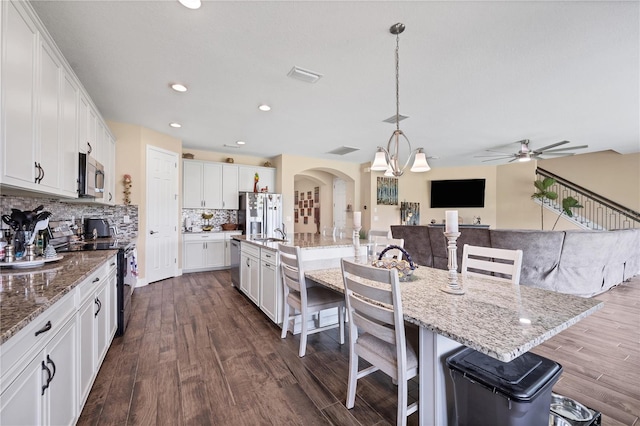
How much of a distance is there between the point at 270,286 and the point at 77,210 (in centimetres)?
288

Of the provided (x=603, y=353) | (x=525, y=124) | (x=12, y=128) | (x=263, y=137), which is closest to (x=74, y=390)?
(x=12, y=128)

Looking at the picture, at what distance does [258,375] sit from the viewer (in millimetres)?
2043

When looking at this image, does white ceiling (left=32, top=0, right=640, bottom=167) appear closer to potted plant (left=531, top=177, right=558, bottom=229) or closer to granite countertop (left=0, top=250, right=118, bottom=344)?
granite countertop (left=0, top=250, right=118, bottom=344)

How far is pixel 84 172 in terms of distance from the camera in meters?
2.51

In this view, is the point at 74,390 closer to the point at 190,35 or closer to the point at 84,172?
the point at 84,172

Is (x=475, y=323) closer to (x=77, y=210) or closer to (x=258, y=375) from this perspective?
(x=258, y=375)

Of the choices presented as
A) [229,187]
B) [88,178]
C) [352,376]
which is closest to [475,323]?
[352,376]

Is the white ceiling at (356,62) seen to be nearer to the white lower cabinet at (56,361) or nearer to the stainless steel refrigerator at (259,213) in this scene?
the stainless steel refrigerator at (259,213)

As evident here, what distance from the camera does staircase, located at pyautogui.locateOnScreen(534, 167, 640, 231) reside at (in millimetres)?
6609

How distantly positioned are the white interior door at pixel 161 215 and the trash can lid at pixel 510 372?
15.5ft

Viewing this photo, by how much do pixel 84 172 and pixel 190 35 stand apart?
1548 millimetres

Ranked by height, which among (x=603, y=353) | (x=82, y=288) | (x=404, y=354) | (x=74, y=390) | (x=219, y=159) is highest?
(x=219, y=159)

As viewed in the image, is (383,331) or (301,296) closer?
(383,331)

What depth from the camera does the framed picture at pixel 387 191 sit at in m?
7.50
